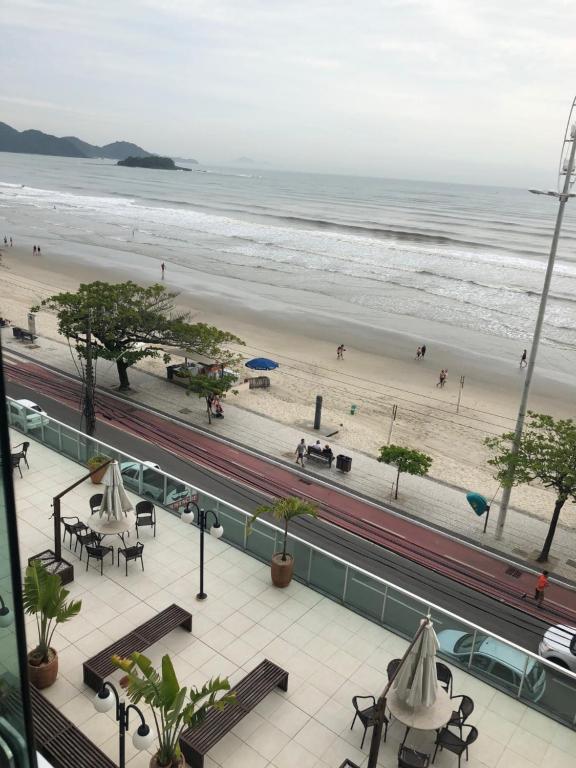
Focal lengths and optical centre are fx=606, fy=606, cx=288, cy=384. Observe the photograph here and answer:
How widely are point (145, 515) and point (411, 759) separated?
8162 millimetres

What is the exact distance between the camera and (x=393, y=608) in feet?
39.0

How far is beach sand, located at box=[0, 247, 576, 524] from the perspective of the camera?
98.2ft

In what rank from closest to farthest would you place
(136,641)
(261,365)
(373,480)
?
(136,641)
(373,480)
(261,365)

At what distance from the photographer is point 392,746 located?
31.2 ft

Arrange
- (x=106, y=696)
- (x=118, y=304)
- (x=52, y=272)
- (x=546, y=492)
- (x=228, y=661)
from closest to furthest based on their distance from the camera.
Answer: (x=106, y=696) → (x=228, y=661) → (x=546, y=492) → (x=118, y=304) → (x=52, y=272)

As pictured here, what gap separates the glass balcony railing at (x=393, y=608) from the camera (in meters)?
10.3

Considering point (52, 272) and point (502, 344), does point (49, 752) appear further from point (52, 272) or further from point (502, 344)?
point (52, 272)

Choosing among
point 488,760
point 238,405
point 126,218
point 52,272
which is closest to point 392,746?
point 488,760

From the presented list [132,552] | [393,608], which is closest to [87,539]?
[132,552]

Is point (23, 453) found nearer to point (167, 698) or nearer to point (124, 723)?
point (124, 723)

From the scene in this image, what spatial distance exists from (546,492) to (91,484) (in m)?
20.0

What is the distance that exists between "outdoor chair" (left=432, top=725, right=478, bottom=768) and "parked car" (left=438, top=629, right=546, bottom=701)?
155 cm

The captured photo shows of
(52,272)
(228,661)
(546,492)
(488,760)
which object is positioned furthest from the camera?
(52,272)

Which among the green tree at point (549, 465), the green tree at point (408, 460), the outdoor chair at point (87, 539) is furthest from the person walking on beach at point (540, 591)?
the outdoor chair at point (87, 539)
